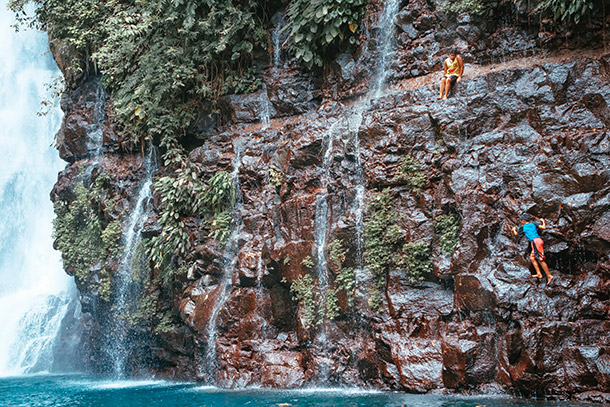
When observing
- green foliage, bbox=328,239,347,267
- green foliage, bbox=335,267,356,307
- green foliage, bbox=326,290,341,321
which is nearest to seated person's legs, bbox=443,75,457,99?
green foliage, bbox=328,239,347,267

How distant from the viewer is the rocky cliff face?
30.8 feet

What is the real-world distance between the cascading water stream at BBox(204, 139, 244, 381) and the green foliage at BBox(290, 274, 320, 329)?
197cm

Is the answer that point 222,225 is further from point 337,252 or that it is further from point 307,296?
point 337,252

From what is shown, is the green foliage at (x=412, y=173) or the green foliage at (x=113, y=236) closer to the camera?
the green foliage at (x=412, y=173)

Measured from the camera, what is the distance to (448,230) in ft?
35.2

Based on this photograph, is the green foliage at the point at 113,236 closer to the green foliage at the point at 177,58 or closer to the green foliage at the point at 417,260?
the green foliage at the point at 177,58

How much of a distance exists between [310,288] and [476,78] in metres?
6.12

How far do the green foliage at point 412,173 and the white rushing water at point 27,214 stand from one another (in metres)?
15.0

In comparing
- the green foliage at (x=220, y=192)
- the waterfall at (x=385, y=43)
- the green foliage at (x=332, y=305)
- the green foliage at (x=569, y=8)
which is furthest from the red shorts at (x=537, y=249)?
the green foliage at (x=220, y=192)

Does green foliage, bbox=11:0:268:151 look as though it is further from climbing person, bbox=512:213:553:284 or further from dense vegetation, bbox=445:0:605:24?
climbing person, bbox=512:213:553:284

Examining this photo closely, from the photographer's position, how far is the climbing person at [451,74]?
12328 millimetres

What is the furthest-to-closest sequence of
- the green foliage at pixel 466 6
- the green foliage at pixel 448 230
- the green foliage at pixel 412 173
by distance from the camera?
the green foliage at pixel 466 6 < the green foliage at pixel 412 173 < the green foliage at pixel 448 230

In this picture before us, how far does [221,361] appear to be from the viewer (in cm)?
1263

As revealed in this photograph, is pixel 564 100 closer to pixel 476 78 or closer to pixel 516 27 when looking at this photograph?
pixel 476 78
